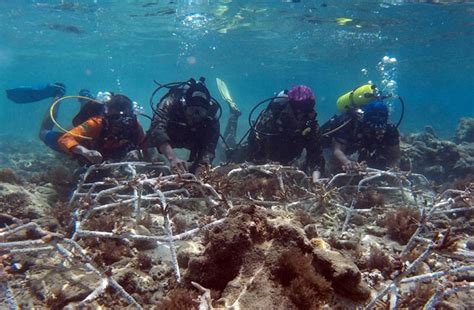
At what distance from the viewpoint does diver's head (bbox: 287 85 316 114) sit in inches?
343

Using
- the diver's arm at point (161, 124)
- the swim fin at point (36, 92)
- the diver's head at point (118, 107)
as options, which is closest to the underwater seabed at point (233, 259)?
the diver's arm at point (161, 124)

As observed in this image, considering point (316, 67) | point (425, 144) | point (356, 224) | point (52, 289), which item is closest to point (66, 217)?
point (52, 289)

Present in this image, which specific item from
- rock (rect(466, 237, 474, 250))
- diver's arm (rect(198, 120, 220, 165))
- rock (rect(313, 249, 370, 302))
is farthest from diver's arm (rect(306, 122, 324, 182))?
rock (rect(313, 249, 370, 302))

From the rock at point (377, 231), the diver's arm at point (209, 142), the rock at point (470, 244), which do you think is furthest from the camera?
the diver's arm at point (209, 142)

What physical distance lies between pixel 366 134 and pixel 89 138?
7.35 metres

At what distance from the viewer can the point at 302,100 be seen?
8.73m

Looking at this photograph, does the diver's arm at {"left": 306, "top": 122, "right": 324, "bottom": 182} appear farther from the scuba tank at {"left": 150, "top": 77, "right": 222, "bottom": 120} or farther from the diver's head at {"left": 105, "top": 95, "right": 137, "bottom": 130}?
the diver's head at {"left": 105, "top": 95, "right": 137, "bottom": 130}

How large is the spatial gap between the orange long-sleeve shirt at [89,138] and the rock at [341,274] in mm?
6032

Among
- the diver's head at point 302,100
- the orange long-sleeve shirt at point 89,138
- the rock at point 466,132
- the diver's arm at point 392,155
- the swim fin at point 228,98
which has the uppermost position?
the diver's head at point 302,100

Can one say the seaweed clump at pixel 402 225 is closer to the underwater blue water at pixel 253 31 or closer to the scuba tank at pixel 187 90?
the scuba tank at pixel 187 90

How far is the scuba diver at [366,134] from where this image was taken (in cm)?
912

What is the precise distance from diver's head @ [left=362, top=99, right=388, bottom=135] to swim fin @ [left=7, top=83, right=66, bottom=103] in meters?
9.68

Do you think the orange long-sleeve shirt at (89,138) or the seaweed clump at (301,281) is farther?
the orange long-sleeve shirt at (89,138)

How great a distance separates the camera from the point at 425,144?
14.4 metres
